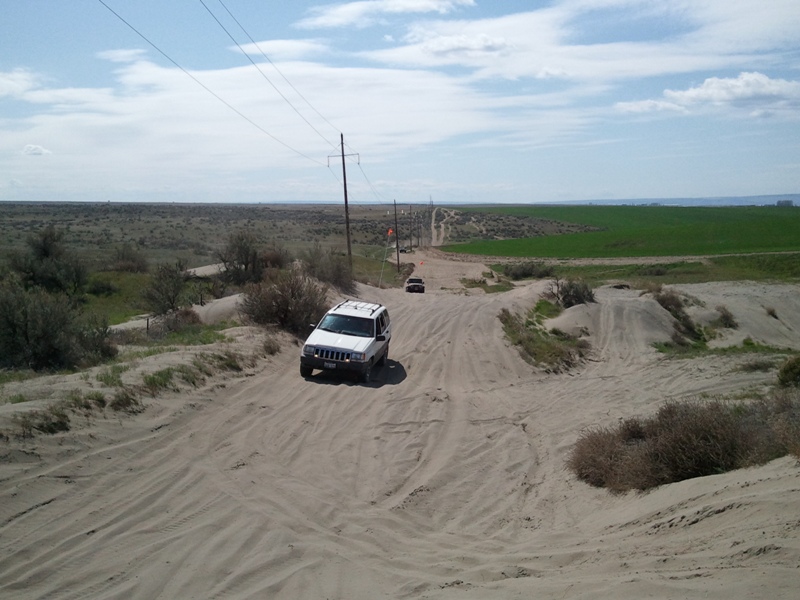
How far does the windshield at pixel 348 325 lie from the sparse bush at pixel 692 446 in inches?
319

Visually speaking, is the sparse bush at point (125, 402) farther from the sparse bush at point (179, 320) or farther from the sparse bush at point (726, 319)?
the sparse bush at point (726, 319)

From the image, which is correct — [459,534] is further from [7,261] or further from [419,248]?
[419,248]

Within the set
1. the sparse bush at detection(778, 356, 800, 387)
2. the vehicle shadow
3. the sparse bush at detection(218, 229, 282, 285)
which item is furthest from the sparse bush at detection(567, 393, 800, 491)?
the sparse bush at detection(218, 229, 282, 285)

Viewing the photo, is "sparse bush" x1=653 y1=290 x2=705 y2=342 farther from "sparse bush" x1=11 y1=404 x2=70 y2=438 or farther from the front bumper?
"sparse bush" x1=11 y1=404 x2=70 y2=438

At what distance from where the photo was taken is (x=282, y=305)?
68.8 feet

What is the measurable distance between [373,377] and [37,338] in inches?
324

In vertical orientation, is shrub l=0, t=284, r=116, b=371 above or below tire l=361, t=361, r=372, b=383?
above

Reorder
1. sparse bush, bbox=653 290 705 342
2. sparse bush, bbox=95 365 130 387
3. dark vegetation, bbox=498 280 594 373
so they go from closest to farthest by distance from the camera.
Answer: sparse bush, bbox=95 365 130 387 < dark vegetation, bbox=498 280 594 373 < sparse bush, bbox=653 290 705 342

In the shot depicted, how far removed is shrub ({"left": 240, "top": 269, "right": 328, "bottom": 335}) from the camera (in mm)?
20844

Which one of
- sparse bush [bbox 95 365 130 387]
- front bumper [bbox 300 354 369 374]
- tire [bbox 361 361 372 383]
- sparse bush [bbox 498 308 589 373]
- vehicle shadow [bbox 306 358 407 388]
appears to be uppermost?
sparse bush [bbox 95 365 130 387]

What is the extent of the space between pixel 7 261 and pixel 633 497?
36957 mm

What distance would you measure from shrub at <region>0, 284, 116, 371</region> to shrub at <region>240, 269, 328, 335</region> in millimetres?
5768

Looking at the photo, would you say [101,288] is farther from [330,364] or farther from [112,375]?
[112,375]

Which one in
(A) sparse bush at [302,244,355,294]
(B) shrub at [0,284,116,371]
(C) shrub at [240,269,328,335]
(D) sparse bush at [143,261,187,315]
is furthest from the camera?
(A) sparse bush at [302,244,355,294]
